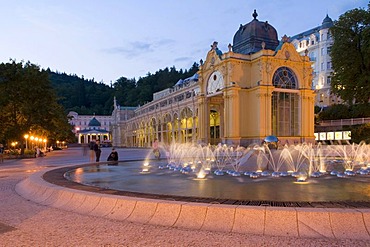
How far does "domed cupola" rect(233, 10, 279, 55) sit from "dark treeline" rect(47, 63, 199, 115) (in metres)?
79.2

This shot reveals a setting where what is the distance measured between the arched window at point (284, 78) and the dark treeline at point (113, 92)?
276 feet

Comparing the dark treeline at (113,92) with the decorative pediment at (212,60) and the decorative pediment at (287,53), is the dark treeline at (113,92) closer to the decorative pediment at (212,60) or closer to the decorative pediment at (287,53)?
the decorative pediment at (212,60)

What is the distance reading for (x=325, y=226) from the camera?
5953mm

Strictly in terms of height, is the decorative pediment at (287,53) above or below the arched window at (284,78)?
above

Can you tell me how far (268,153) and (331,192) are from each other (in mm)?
5810

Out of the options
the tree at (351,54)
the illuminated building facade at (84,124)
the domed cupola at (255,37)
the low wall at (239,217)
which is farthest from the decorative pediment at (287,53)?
the illuminated building facade at (84,124)

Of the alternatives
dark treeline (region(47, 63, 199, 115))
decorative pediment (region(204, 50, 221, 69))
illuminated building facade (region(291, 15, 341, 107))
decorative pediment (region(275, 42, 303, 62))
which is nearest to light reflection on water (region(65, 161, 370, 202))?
decorative pediment (region(275, 42, 303, 62))

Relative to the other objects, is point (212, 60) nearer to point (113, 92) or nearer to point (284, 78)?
point (284, 78)

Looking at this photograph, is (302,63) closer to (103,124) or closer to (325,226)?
(325,226)

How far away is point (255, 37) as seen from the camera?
155 feet

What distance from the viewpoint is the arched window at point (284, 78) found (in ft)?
147

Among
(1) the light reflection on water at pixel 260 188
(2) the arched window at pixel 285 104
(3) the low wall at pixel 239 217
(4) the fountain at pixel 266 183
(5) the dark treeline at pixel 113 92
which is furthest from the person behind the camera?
(5) the dark treeline at pixel 113 92

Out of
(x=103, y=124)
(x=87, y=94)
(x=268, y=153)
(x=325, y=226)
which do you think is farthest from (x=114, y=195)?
(x=87, y=94)

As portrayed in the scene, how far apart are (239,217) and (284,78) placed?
4204cm
